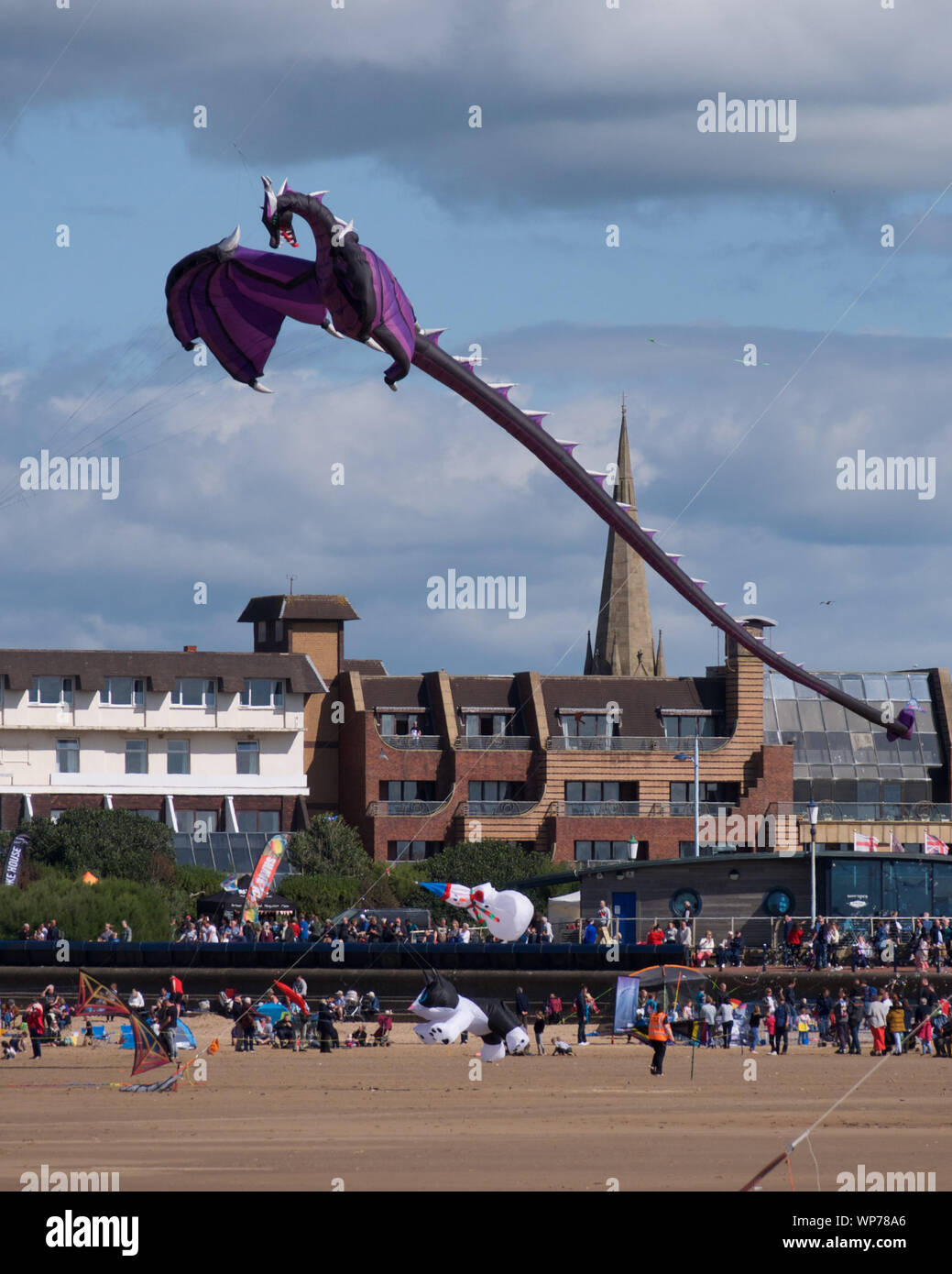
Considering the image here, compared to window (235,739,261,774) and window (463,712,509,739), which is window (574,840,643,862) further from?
window (235,739,261,774)

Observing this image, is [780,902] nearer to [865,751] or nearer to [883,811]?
[883,811]

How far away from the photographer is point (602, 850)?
7338 centimetres

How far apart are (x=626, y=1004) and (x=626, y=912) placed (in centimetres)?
1038

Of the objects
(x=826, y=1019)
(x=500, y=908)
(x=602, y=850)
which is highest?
(x=602, y=850)

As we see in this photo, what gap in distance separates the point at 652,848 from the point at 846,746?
11.1 metres

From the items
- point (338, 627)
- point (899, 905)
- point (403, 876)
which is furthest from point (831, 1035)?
point (338, 627)

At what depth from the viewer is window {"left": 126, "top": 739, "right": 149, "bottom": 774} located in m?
74.4

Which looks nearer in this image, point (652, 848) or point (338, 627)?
point (652, 848)

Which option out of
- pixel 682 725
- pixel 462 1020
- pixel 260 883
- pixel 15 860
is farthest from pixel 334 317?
pixel 682 725

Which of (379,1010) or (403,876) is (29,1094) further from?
(403,876)

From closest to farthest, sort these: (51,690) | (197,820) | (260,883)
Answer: (260,883), (51,690), (197,820)

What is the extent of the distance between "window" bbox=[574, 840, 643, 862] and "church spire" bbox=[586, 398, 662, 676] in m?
45.1

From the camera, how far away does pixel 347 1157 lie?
919 inches

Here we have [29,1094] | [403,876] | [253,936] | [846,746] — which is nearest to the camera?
[29,1094]
